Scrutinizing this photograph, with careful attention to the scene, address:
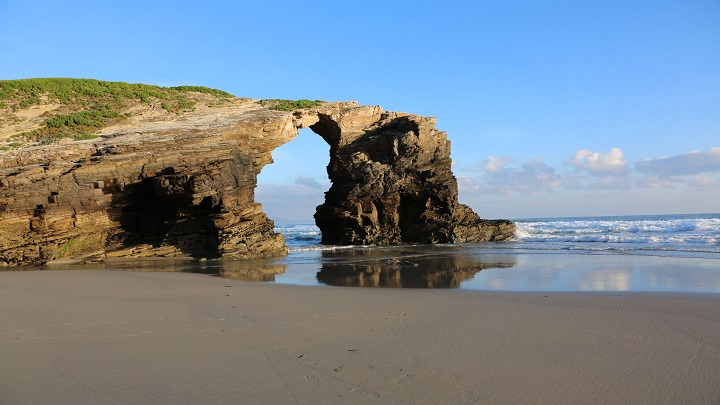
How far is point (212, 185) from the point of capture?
18.9 m

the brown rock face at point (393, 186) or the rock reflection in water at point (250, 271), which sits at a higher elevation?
the brown rock face at point (393, 186)

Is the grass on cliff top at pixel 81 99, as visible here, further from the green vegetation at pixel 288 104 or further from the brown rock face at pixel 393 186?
the brown rock face at pixel 393 186

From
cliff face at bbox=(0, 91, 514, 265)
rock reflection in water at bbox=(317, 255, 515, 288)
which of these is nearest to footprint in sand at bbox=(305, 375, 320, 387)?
rock reflection in water at bbox=(317, 255, 515, 288)

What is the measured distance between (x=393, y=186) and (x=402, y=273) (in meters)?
17.2

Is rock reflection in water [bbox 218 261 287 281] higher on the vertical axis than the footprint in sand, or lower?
lower

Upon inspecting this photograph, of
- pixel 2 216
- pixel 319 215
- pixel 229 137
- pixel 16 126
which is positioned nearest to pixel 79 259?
pixel 2 216

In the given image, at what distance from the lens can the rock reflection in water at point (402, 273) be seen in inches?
416

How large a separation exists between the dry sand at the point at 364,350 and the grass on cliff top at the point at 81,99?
17.4m

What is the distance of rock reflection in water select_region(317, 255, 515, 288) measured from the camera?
34.7 feet

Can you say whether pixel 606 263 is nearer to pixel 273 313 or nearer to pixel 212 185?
pixel 273 313

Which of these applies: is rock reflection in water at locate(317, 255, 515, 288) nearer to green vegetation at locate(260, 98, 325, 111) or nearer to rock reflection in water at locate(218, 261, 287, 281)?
rock reflection in water at locate(218, 261, 287, 281)

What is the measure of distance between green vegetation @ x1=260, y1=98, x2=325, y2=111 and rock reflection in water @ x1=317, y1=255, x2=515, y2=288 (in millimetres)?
12943

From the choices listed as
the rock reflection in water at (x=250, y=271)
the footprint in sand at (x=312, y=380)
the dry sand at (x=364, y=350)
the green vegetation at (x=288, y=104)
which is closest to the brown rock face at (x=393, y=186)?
the green vegetation at (x=288, y=104)

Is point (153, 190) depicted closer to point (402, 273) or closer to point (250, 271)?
point (250, 271)
